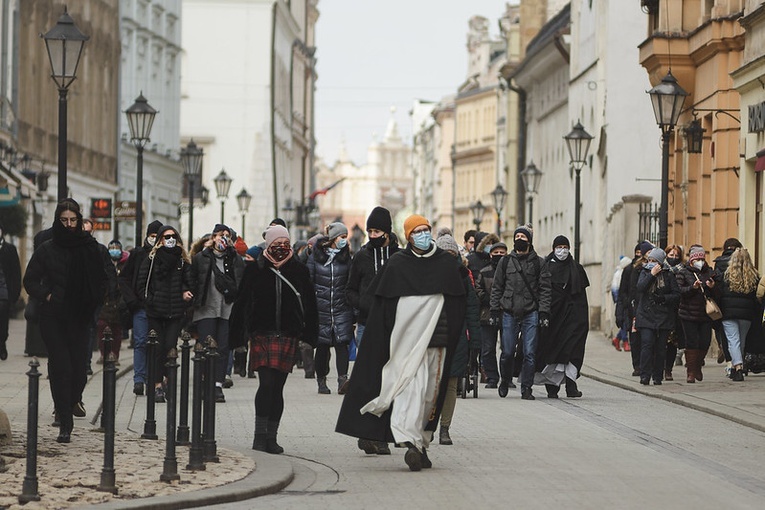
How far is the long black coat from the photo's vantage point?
893 inches

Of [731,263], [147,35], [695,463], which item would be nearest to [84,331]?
[695,463]

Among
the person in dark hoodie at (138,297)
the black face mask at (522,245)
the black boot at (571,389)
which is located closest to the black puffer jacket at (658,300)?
the black boot at (571,389)

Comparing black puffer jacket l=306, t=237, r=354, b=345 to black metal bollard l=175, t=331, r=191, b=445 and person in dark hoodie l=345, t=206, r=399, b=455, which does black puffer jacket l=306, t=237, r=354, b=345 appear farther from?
black metal bollard l=175, t=331, r=191, b=445

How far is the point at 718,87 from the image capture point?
3397 cm

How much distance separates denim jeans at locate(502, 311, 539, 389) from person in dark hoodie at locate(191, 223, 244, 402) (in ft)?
11.4

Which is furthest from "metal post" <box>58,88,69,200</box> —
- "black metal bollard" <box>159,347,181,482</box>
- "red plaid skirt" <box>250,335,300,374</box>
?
"black metal bollard" <box>159,347,181,482</box>

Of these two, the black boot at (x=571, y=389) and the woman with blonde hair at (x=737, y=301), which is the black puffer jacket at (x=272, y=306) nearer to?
the black boot at (x=571, y=389)

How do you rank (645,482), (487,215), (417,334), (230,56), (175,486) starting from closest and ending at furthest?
(175,486) < (645,482) < (417,334) < (230,56) < (487,215)

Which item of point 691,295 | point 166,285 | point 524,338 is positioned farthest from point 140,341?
point 691,295

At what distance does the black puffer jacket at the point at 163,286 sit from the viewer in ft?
65.6

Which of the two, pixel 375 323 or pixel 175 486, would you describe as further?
pixel 375 323

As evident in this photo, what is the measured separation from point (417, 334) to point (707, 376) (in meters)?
13.5

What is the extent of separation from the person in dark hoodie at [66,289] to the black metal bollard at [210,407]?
186cm

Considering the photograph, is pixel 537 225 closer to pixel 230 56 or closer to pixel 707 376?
pixel 230 56
